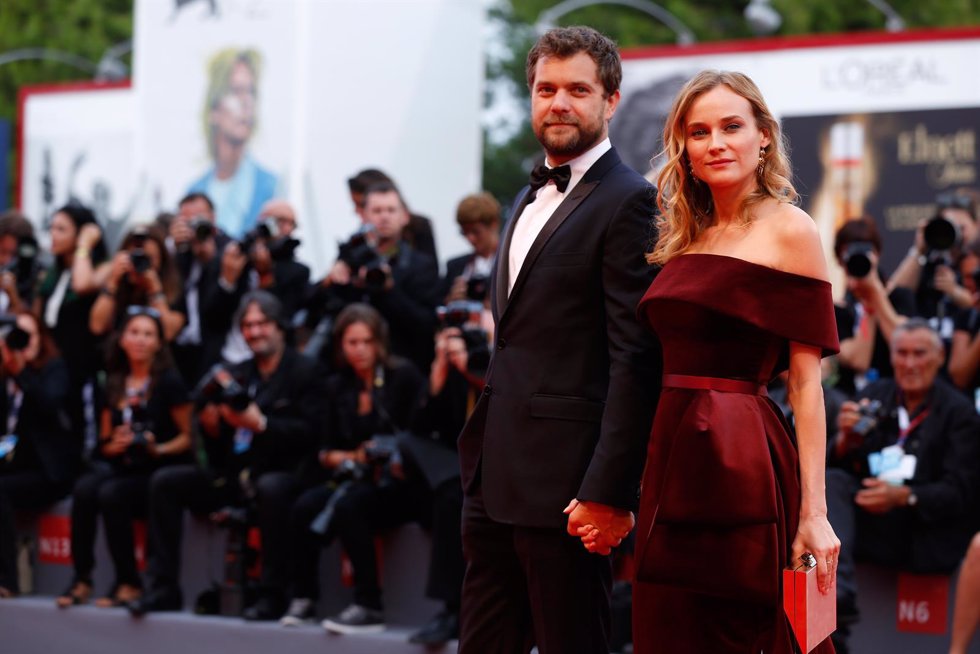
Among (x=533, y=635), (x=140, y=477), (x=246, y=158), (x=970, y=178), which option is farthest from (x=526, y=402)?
(x=970, y=178)

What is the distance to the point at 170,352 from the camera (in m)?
7.66

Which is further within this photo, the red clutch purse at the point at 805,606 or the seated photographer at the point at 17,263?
the seated photographer at the point at 17,263

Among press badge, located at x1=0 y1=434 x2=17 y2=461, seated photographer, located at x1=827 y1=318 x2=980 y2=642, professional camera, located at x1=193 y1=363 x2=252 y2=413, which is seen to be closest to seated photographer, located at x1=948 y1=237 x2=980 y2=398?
seated photographer, located at x1=827 y1=318 x2=980 y2=642

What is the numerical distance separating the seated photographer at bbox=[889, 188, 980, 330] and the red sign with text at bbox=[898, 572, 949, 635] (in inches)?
48.1

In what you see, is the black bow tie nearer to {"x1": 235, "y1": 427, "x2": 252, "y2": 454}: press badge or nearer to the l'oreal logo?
{"x1": 235, "y1": 427, "x2": 252, "y2": 454}: press badge

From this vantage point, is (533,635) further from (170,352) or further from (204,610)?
(170,352)

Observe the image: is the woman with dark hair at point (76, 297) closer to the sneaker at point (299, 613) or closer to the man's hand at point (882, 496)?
the sneaker at point (299, 613)

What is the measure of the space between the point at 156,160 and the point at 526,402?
8.03 metres

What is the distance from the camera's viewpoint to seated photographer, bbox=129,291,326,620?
22.1 ft

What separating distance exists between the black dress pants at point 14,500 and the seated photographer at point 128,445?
32 cm

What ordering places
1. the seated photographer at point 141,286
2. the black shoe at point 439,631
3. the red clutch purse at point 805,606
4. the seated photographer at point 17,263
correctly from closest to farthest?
the red clutch purse at point 805,606
the black shoe at point 439,631
the seated photographer at point 141,286
the seated photographer at point 17,263

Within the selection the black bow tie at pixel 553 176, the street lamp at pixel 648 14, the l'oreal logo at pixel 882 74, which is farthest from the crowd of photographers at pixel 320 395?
the street lamp at pixel 648 14

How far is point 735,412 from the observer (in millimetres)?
3373

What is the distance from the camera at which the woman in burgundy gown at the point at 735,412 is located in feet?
11.0
